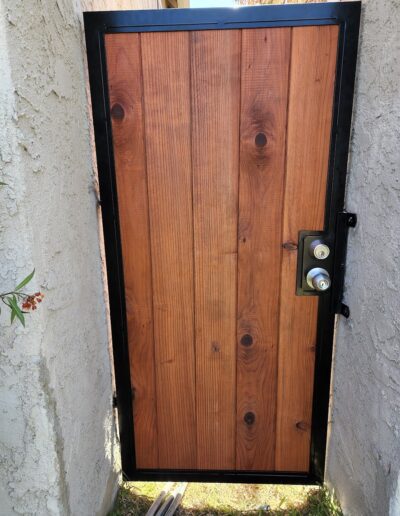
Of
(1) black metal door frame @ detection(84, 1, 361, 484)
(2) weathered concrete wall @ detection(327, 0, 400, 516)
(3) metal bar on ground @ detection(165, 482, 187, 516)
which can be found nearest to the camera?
(2) weathered concrete wall @ detection(327, 0, 400, 516)

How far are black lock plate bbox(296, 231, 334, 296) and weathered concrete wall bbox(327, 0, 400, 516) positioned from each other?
3.3 inches

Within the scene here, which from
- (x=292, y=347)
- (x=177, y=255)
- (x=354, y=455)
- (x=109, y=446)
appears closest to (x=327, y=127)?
(x=177, y=255)

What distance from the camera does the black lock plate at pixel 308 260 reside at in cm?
151

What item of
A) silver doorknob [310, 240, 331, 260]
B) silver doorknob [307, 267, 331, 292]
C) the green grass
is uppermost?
silver doorknob [310, 240, 331, 260]

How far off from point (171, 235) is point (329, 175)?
0.69 m

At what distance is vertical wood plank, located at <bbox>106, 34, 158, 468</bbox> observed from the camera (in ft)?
4.60

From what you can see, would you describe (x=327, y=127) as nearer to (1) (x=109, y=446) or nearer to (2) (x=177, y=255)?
(2) (x=177, y=255)

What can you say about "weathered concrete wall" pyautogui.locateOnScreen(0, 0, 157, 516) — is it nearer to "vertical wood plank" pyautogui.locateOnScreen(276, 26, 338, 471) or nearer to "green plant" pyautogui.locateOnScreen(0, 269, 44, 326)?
"green plant" pyautogui.locateOnScreen(0, 269, 44, 326)

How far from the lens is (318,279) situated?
1485 mm

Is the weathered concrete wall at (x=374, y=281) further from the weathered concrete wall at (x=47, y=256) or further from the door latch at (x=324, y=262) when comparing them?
the weathered concrete wall at (x=47, y=256)

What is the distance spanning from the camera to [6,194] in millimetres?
969

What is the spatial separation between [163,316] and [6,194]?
34.6 inches

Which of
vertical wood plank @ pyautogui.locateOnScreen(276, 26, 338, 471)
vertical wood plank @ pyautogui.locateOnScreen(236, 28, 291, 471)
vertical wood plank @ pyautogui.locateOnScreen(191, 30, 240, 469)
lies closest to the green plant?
vertical wood plank @ pyautogui.locateOnScreen(191, 30, 240, 469)

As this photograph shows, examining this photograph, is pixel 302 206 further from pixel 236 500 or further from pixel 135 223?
pixel 236 500
